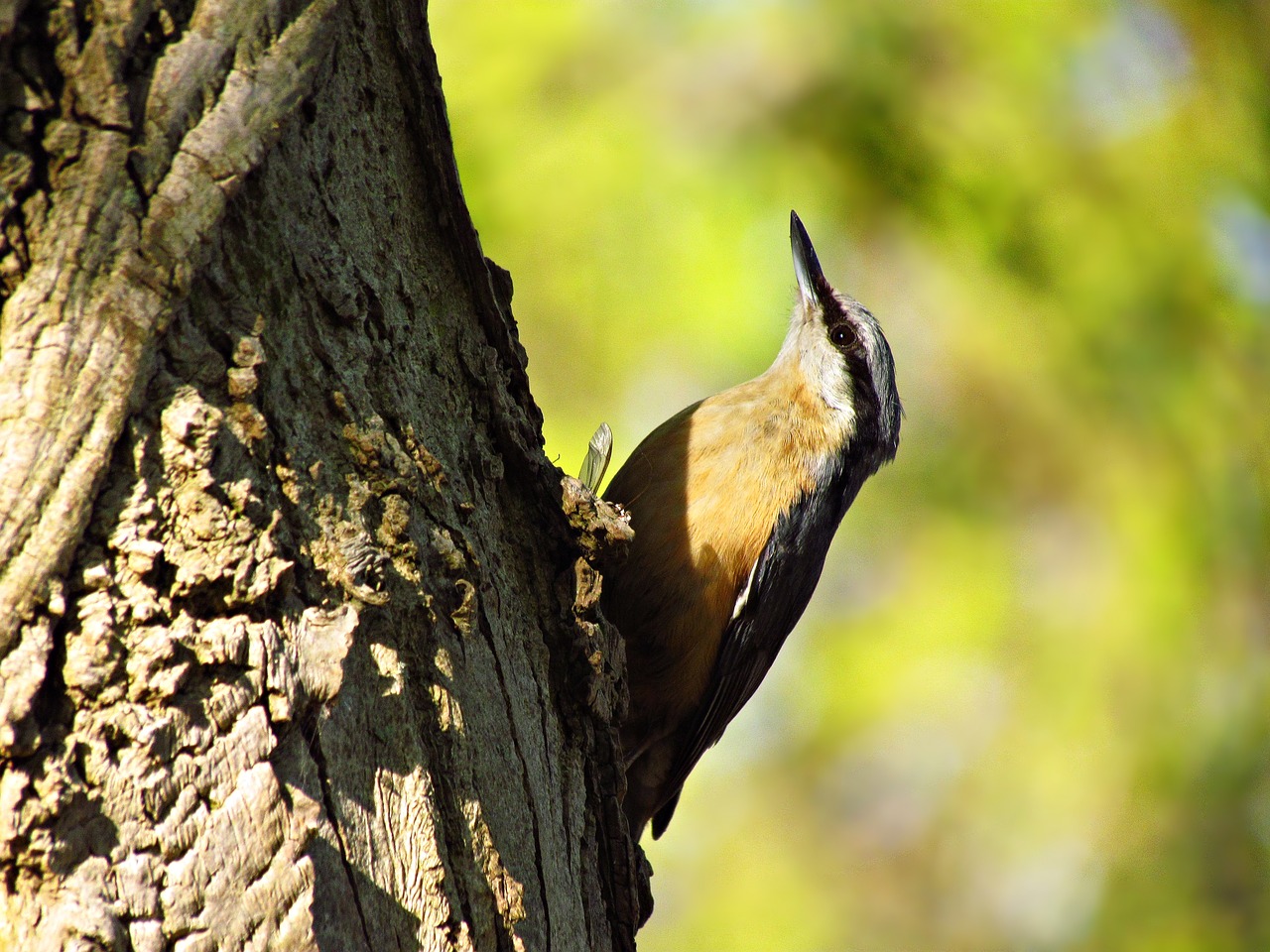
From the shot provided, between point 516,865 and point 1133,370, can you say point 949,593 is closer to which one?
point 1133,370

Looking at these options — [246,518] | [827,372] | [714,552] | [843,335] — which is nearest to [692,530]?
[714,552]

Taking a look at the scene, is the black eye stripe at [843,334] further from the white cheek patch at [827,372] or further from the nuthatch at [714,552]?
the nuthatch at [714,552]

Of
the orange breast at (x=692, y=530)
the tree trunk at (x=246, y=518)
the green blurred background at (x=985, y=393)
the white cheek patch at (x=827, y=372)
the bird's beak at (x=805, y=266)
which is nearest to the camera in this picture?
the tree trunk at (x=246, y=518)

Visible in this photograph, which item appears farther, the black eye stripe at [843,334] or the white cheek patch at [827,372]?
the black eye stripe at [843,334]

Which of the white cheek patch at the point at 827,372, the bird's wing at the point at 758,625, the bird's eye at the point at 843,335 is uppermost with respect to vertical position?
the bird's eye at the point at 843,335

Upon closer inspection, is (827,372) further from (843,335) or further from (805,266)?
(805,266)

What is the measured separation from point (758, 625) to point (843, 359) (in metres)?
1.10

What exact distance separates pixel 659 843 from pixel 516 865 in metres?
5.14

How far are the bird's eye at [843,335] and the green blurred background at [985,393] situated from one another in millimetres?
1095

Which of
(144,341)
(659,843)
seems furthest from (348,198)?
(659,843)

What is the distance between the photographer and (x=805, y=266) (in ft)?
14.7

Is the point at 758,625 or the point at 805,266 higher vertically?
the point at 805,266

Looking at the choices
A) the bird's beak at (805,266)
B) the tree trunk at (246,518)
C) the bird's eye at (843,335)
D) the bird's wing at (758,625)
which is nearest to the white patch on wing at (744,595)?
the bird's wing at (758,625)

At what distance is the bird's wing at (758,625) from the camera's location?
359 cm
